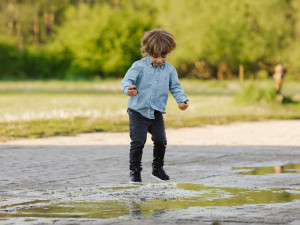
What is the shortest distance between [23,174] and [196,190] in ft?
7.15

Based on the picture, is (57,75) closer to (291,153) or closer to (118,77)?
(118,77)

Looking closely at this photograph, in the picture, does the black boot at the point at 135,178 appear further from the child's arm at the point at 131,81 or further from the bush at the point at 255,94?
the bush at the point at 255,94

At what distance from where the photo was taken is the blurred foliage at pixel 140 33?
59125 mm

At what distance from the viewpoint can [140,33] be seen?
60.6m

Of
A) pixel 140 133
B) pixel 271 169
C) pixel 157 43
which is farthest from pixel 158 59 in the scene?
pixel 271 169

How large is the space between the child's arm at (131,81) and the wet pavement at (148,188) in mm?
932

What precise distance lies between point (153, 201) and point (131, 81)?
1550 mm

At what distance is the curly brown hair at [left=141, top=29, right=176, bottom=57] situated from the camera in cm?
722

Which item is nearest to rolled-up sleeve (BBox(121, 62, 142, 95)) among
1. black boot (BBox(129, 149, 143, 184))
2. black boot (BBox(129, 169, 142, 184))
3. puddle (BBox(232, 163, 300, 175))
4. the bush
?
black boot (BBox(129, 149, 143, 184))

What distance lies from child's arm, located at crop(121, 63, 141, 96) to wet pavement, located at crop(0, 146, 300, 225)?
3.06 ft

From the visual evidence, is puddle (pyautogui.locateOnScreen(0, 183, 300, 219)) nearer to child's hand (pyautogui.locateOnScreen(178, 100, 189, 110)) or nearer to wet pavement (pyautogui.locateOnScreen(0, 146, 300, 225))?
wet pavement (pyautogui.locateOnScreen(0, 146, 300, 225))

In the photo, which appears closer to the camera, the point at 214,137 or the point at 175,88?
the point at 175,88

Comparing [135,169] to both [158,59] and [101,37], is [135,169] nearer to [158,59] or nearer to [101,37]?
[158,59]

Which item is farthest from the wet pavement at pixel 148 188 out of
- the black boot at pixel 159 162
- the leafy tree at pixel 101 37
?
the leafy tree at pixel 101 37
